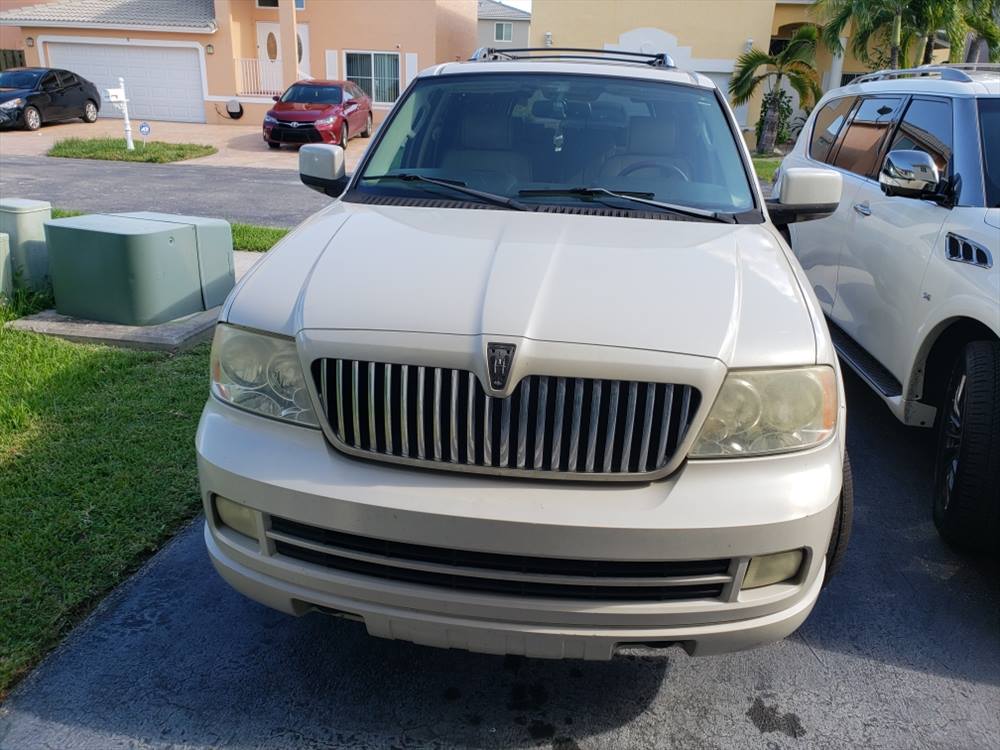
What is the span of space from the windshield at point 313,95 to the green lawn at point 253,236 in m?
12.1

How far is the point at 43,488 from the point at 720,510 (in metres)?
3.03

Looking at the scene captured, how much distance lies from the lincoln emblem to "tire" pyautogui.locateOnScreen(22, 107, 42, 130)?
2464 centimetres

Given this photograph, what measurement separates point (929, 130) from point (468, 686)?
3799 millimetres

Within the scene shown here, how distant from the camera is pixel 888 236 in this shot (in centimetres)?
443

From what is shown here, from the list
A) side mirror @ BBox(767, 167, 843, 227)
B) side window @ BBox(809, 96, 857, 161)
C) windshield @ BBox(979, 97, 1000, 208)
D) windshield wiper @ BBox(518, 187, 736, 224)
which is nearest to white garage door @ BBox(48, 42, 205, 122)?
side window @ BBox(809, 96, 857, 161)

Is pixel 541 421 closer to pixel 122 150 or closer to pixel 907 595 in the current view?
pixel 907 595

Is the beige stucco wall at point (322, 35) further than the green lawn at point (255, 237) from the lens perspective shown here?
Yes

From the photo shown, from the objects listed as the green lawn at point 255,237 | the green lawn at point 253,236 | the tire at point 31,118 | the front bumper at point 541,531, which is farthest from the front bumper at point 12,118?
the front bumper at point 541,531

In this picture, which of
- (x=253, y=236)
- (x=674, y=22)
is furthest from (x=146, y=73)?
(x=253, y=236)

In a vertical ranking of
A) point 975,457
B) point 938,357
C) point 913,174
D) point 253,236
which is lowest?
point 253,236

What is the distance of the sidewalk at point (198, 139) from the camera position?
18594 millimetres

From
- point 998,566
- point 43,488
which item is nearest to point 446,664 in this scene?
point 43,488

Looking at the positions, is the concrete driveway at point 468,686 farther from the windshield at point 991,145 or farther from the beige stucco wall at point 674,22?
the beige stucco wall at point 674,22

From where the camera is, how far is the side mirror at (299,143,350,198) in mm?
3967
